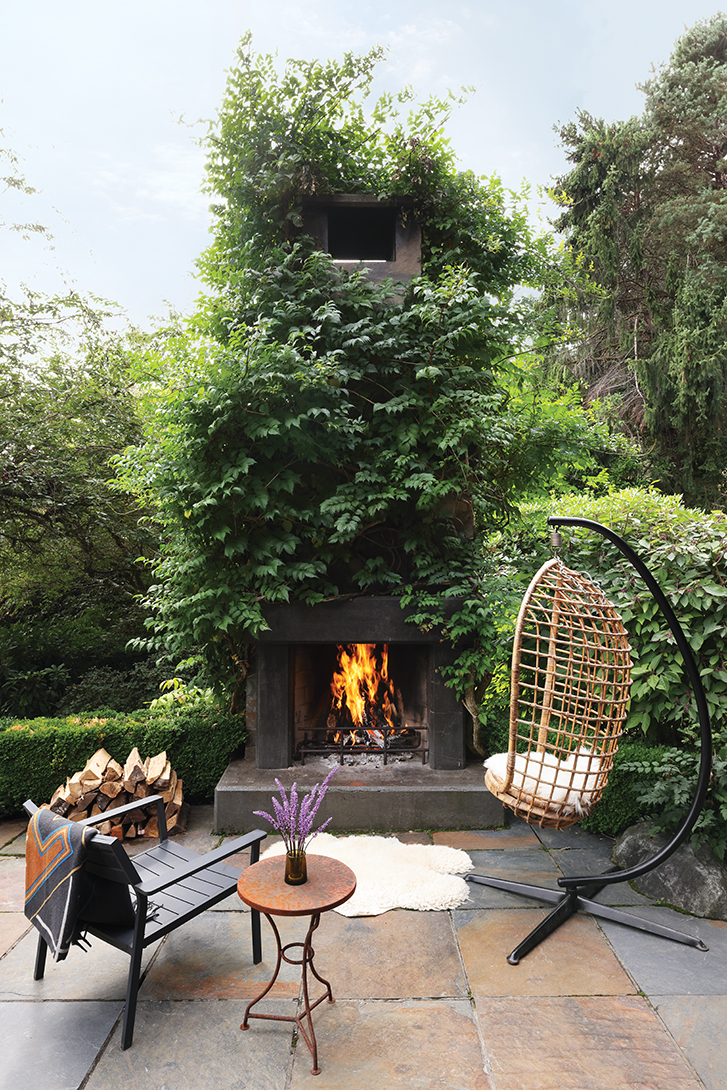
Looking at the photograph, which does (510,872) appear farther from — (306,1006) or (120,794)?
(120,794)

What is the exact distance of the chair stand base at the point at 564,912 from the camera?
124 inches

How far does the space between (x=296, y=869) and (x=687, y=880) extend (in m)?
2.50

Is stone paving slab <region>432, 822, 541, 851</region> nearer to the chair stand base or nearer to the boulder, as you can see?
the chair stand base

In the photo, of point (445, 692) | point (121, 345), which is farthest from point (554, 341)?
point (121, 345)

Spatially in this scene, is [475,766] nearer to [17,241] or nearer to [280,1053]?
[280,1053]

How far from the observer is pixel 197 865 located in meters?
2.94

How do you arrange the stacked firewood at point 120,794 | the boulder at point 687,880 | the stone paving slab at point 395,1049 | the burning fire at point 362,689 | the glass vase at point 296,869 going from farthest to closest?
the burning fire at point 362,689 < the stacked firewood at point 120,794 < the boulder at point 687,880 < the glass vase at point 296,869 < the stone paving slab at point 395,1049

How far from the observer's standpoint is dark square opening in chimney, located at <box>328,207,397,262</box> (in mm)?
5430

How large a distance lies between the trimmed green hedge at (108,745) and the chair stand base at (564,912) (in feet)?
7.67

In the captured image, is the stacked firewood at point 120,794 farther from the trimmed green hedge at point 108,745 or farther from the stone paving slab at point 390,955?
the stone paving slab at point 390,955

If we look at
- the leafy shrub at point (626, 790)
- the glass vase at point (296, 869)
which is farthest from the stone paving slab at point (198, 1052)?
the leafy shrub at point (626, 790)

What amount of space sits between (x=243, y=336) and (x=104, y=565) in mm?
4846

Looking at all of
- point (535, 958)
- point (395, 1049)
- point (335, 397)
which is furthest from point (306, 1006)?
point (335, 397)

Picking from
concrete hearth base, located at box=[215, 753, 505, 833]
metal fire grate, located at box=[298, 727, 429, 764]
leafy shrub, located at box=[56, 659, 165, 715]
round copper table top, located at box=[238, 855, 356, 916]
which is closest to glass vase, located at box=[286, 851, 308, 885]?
round copper table top, located at box=[238, 855, 356, 916]
